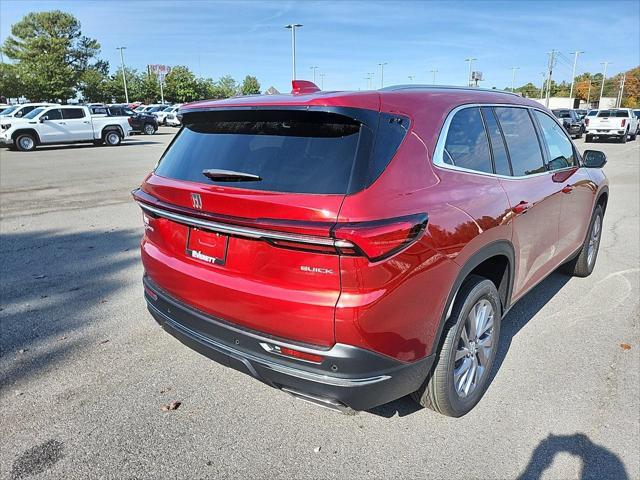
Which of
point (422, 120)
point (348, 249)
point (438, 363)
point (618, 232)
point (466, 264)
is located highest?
point (422, 120)

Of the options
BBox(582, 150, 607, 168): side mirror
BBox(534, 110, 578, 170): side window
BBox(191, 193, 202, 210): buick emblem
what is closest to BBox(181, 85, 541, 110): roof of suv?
BBox(191, 193, 202, 210): buick emblem

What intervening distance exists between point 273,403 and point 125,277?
9.59 feet

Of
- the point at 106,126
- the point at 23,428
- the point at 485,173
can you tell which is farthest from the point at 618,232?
the point at 106,126

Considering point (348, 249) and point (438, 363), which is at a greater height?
point (348, 249)

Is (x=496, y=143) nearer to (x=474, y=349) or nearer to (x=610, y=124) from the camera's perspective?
(x=474, y=349)

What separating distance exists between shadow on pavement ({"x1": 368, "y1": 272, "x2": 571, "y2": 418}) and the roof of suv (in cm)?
182

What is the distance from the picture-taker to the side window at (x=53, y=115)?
2066cm

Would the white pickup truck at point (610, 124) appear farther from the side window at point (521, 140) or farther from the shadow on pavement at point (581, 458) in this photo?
the shadow on pavement at point (581, 458)

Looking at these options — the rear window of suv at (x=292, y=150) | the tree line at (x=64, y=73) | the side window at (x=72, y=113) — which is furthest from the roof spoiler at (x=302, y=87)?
the tree line at (x=64, y=73)

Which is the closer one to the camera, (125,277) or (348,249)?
(348,249)

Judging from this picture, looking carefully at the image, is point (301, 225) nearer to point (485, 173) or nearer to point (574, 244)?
point (485, 173)

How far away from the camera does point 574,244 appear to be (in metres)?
4.62

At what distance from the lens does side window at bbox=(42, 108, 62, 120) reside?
813 inches

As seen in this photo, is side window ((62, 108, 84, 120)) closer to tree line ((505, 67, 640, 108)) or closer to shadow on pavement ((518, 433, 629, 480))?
shadow on pavement ((518, 433, 629, 480))
